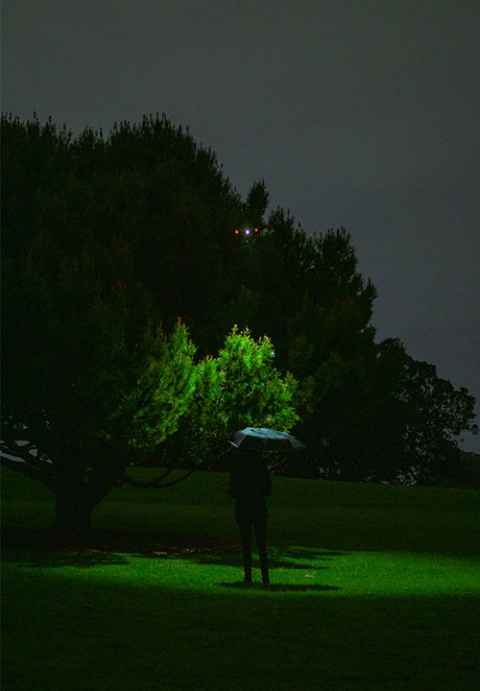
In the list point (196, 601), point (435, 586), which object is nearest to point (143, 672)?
point (196, 601)

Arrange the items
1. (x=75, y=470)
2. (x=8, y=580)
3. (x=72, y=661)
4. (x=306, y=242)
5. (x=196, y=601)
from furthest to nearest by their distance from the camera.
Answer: (x=306, y=242)
(x=75, y=470)
(x=8, y=580)
(x=196, y=601)
(x=72, y=661)

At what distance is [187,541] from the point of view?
34.7 meters

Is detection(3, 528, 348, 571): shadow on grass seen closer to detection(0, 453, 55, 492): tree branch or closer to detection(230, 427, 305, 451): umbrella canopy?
detection(0, 453, 55, 492): tree branch

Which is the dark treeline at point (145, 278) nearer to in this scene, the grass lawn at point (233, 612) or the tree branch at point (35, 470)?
the tree branch at point (35, 470)

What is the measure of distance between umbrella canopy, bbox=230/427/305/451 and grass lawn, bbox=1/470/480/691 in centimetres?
233

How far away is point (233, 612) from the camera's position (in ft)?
51.0

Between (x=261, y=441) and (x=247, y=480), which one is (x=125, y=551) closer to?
(x=261, y=441)

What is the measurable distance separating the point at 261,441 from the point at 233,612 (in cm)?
524

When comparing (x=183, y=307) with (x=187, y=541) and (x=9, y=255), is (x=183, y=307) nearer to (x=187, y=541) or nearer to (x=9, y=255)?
(x=9, y=255)

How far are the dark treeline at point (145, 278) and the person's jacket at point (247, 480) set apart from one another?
834cm

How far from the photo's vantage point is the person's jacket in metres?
19.7

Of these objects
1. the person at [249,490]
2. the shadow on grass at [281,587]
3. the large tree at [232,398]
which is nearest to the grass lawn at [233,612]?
the shadow on grass at [281,587]

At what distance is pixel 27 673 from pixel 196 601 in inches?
278

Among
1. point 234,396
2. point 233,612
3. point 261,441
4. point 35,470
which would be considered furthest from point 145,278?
point 233,612
